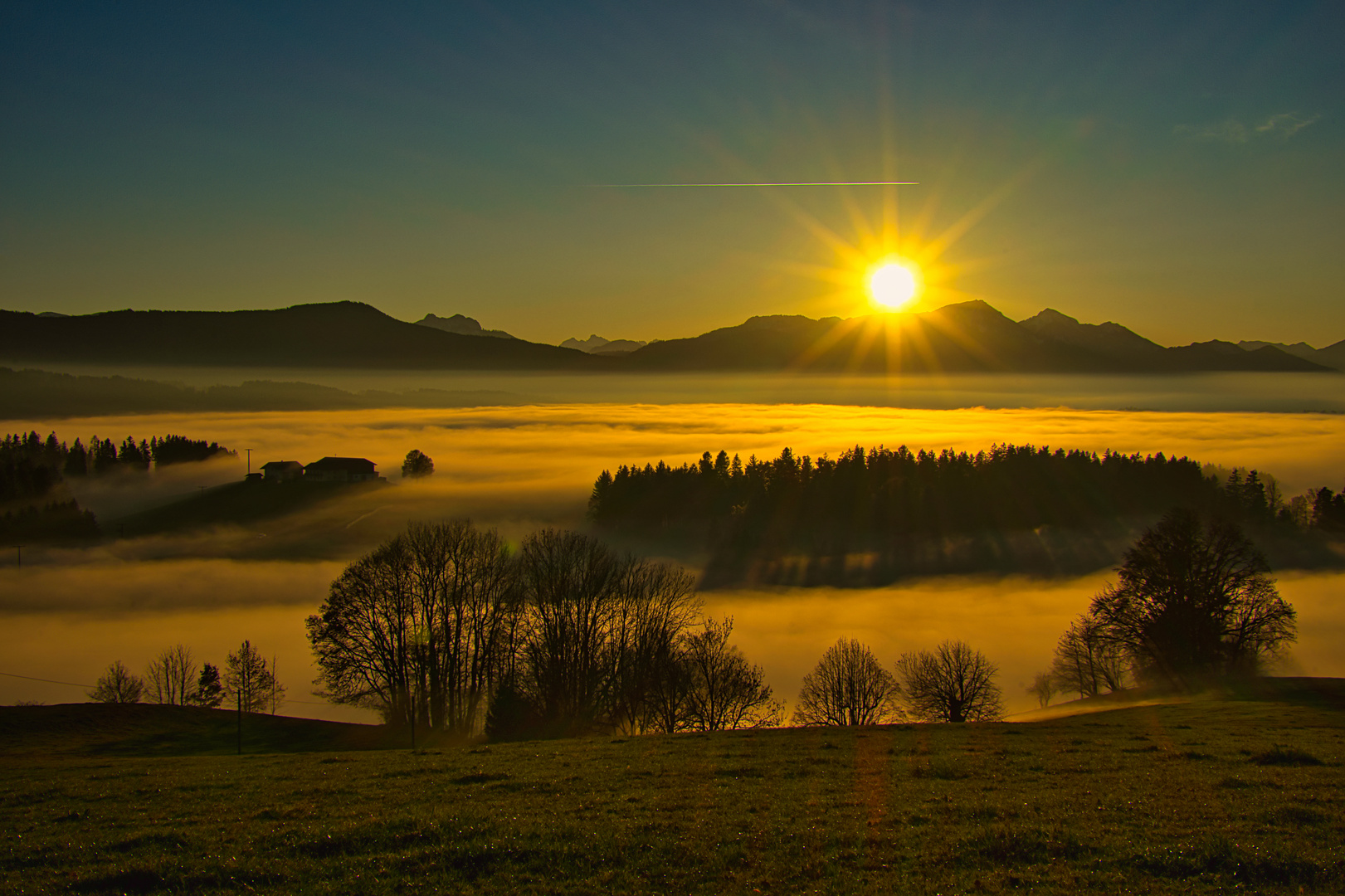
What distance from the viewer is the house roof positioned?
162 meters

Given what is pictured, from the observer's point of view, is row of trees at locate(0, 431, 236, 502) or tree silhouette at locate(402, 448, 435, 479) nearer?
row of trees at locate(0, 431, 236, 502)

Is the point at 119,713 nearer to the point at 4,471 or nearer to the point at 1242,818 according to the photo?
the point at 1242,818

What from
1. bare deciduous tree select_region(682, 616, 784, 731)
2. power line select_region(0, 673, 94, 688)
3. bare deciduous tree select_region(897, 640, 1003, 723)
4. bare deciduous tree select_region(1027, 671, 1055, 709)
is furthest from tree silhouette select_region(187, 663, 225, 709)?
bare deciduous tree select_region(1027, 671, 1055, 709)

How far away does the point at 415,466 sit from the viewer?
17975 centimetres

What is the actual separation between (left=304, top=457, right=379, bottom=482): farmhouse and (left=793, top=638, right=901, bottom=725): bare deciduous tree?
126 m

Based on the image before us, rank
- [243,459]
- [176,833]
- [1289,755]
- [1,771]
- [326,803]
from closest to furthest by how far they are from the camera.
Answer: [176,833] < [326,803] < [1289,755] < [1,771] < [243,459]

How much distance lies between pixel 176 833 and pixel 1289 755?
26.4m

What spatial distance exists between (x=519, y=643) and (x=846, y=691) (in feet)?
87.6

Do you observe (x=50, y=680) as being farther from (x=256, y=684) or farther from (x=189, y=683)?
(x=256, y=684)

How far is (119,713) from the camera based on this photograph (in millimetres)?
54906

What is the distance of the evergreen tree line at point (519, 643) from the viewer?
1923 inches

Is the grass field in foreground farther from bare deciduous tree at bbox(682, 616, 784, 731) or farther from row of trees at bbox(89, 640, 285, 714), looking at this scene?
row of trees at bbox(89, 640, 285, 714)

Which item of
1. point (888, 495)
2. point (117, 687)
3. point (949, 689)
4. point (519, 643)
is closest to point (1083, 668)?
point (949, 689)

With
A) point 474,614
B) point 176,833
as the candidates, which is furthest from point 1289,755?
point 474,614
